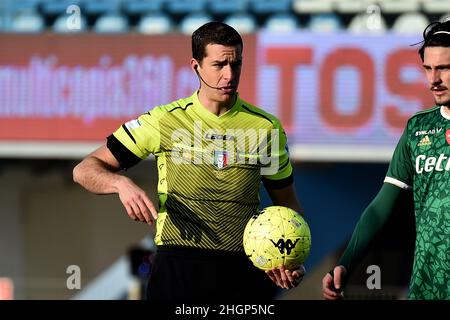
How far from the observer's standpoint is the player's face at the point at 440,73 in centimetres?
536

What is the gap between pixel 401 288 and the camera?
19.0 m

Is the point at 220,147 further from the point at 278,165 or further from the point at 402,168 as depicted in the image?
the point at 402,168

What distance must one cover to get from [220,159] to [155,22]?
1138cm

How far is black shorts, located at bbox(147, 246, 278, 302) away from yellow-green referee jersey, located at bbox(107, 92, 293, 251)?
0.06 m

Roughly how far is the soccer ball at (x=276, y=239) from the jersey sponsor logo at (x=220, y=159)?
0.37 meters

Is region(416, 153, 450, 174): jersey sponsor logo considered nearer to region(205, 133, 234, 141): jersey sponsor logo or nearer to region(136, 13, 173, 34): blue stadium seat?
region(205, 133, 234, 141): jersey sponsor logo

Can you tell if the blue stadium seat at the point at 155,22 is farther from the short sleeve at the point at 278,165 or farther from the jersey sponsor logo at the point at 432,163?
the jersey sponsor logo at the point at 432,163

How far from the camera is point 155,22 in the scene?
667 inches

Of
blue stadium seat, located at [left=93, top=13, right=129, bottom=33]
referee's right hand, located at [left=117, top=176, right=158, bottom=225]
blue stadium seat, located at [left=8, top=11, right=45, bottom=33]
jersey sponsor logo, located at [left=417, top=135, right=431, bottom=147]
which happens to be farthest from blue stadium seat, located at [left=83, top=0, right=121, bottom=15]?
referee's right hand, located at [left=117, top=176, right=158, bottom=225]

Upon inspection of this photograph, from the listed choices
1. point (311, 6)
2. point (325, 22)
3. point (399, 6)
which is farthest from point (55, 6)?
point (399, 6)

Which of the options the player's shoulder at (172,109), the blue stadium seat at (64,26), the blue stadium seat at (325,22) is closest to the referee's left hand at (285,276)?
the player's shoulder at (172,109)

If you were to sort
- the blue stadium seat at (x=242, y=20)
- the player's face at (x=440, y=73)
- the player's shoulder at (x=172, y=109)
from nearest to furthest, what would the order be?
the player's face at (x=440, y=73) → the player's shoulder at (x=172, y=109) → the blue stadium seat at (x=242, y=20)

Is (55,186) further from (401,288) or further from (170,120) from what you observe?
(170,120)
